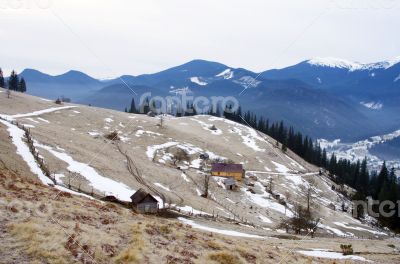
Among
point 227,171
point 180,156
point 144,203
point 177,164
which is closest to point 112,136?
point 180,156

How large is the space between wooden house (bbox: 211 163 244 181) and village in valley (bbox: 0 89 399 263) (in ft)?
1.05

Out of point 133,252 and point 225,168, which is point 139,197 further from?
point 225,168

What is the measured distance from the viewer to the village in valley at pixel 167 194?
23.6 metres

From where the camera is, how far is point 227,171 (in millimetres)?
114000

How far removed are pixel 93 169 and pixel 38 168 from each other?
1532cm

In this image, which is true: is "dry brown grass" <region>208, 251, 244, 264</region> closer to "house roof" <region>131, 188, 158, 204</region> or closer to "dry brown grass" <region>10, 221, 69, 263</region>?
"dry brown grass" <region>10, 221, 69, 263</region>

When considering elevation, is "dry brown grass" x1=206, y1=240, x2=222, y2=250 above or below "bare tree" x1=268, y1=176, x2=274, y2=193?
above

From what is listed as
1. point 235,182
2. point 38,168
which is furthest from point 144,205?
point 235,182

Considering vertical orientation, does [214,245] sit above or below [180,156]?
above

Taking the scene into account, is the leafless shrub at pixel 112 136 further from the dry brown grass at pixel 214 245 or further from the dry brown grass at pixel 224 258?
the dry brown grass at pixel 224 258

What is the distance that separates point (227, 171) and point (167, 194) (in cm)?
4077

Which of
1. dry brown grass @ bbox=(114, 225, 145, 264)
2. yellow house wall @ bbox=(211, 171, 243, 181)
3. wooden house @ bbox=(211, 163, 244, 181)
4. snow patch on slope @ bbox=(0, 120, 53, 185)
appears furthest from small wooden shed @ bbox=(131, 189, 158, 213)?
wooden house @ bbox=(211, 163, 244, 181)

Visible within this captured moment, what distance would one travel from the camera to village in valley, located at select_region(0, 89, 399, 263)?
2364 centimetres

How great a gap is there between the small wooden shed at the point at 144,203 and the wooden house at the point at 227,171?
183 feet
